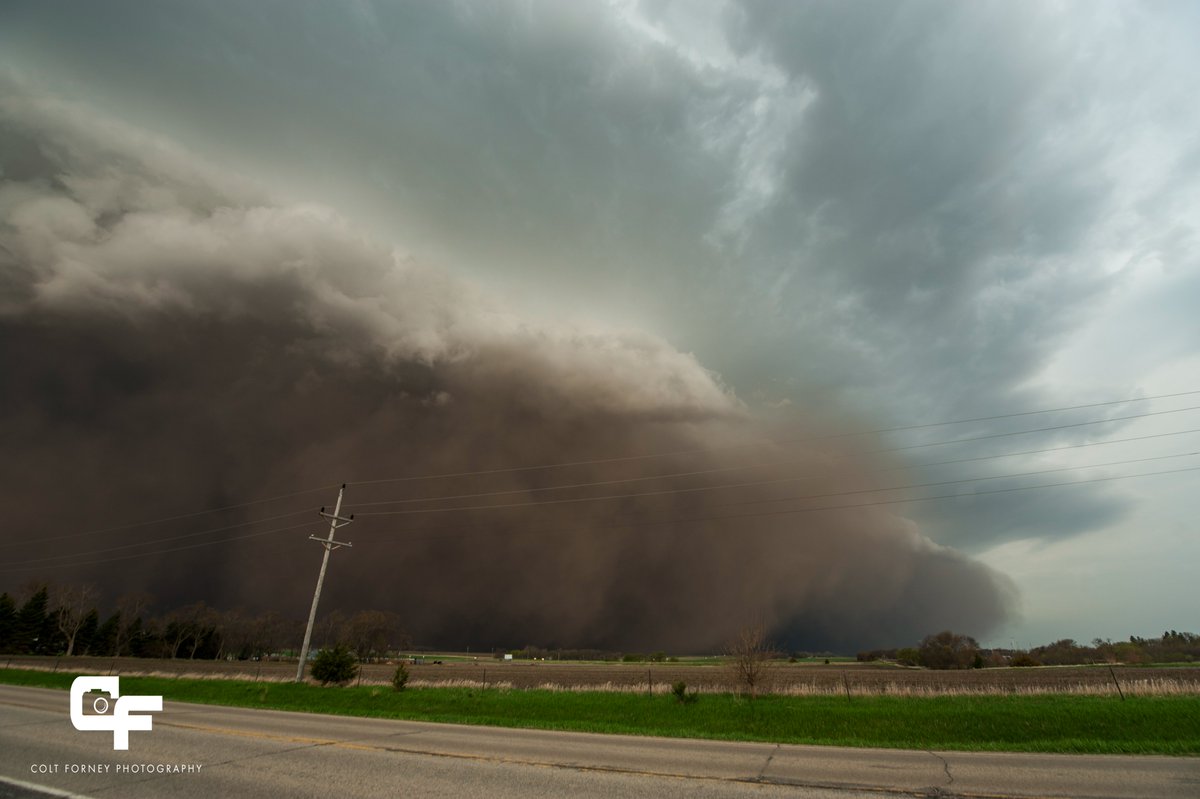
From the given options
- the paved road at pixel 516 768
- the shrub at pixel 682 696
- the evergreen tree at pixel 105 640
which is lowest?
the evergreen tree at pixel 105 640

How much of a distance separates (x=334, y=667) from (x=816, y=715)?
96.0 feet

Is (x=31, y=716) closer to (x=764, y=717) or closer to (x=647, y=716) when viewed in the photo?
(x=647, y=716)

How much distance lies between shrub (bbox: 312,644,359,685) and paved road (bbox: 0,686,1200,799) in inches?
748

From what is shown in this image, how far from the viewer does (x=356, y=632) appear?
404ft

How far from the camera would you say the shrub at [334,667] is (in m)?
34.8

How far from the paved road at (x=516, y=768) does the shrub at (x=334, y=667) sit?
18987mm

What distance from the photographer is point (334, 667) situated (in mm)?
35062

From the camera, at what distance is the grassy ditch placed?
1720cm

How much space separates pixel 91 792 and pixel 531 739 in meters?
10.5

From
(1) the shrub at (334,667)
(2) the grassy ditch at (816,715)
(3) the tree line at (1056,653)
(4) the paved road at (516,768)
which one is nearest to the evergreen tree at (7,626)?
(2) the grassy ditch at (816,715)

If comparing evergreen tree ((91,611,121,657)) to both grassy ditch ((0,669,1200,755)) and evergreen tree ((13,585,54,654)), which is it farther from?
grassy ditch ((0,669,1200,755))

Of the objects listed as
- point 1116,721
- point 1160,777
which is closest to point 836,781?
point 1160,777
